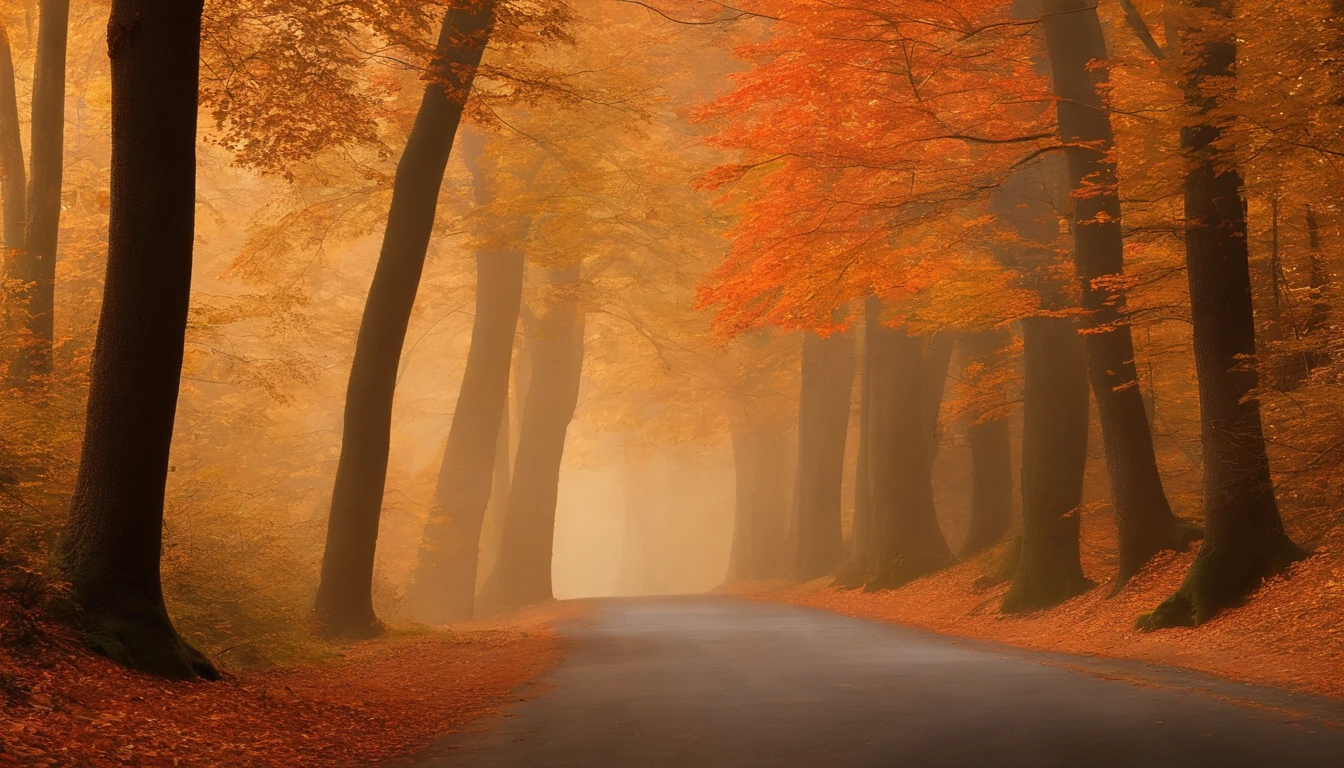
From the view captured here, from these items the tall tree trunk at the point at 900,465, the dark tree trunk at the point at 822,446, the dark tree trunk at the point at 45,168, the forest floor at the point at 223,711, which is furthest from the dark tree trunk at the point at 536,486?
the forest floor at the point at 223,711

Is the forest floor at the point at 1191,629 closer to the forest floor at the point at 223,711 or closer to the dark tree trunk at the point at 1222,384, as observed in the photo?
the dark tree trunk at the point at 1222,384

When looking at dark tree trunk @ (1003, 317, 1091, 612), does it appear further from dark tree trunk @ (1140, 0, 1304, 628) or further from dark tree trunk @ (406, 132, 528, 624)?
dark tree trunk @ (406, 132, 528, 624)

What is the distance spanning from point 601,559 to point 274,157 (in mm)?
89006

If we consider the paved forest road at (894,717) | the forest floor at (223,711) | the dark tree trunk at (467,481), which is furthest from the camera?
the dark tree trunk at (467,481)

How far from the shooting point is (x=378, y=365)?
575 inches

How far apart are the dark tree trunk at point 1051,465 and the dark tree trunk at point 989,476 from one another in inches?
247

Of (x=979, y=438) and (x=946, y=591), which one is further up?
(x=979, y=438)

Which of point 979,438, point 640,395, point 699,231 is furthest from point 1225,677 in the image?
point 640,395

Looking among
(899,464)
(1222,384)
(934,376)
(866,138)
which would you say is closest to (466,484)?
(899,464)

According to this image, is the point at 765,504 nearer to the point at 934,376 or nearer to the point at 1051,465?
the point at 934,376

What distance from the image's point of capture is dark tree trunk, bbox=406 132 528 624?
80.8 ft

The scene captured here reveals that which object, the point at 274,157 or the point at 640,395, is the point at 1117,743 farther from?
the point at 640,395

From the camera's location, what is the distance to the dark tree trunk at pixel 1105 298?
1492cm

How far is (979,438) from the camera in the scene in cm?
2361
